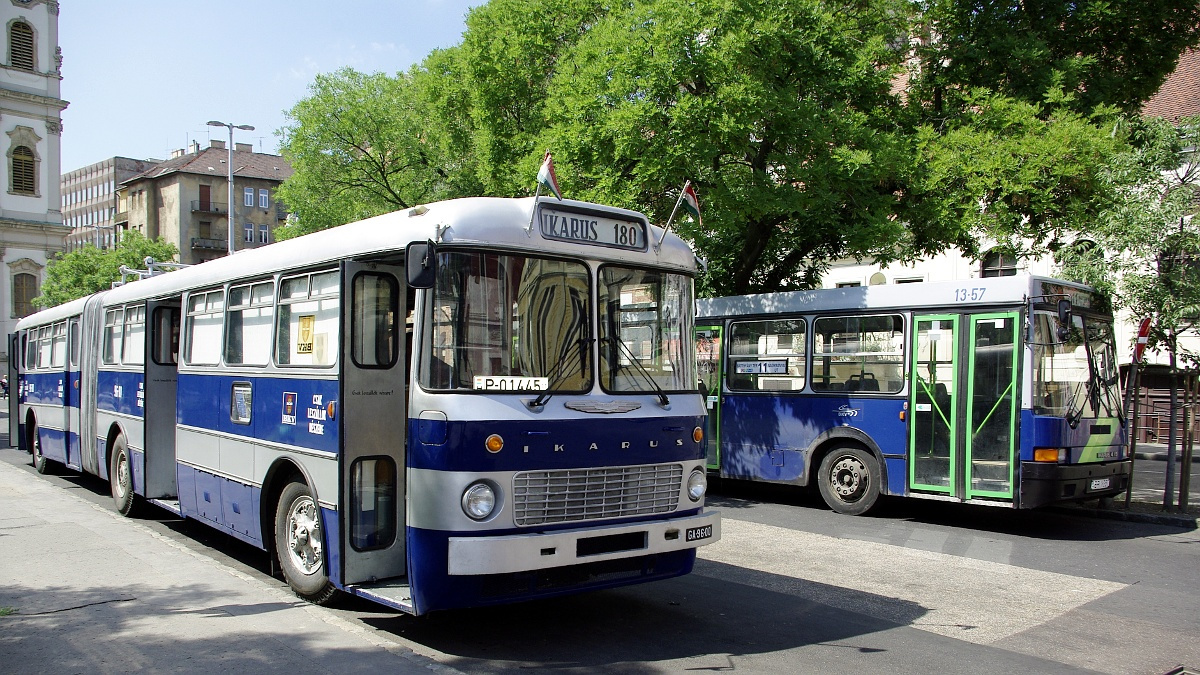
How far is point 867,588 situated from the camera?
27.6 feet

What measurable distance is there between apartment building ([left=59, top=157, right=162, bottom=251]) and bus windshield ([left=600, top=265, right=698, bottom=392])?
370 ft

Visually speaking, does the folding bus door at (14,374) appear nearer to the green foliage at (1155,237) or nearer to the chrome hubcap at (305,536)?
the chrome hubcap at (305,536)

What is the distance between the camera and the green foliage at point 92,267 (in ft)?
184

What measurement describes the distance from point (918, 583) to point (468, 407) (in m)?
4.77

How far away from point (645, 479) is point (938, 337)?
6.51 metres

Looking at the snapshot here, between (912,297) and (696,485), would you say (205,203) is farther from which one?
(696,485)

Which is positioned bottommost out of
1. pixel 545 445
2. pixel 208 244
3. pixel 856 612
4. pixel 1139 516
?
pixel 1139 516

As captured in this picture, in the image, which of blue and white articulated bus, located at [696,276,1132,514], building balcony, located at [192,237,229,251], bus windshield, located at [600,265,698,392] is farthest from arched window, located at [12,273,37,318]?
bus windshield, located at [600,265,698,392]

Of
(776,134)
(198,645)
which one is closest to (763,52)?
(776,134)

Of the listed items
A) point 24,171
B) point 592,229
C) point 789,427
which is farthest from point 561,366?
point 24,171

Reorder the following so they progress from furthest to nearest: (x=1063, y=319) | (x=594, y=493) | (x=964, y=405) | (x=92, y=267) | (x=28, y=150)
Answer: (x=28, y=150) → (x=92, y=267) → (x=964, y=405) → (x=1063, y=319) → (x=594, y=493)

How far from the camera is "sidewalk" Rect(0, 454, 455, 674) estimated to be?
589 cm

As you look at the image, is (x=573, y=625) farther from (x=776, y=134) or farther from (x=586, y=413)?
(x=776, y=134)

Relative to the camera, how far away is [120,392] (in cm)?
1175
